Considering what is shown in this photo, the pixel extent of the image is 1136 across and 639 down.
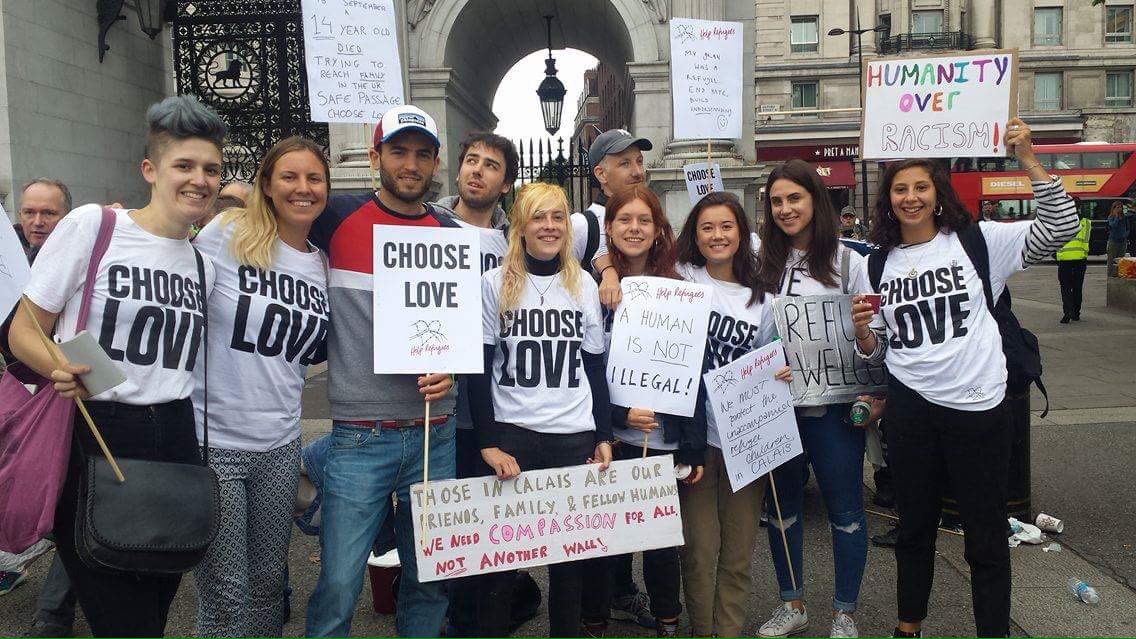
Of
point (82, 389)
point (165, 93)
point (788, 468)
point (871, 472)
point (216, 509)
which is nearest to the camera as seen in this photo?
point (82, 389)

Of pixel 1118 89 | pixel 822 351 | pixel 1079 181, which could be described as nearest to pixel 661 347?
pixel 822 351

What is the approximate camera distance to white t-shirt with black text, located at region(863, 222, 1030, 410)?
10.1 ft

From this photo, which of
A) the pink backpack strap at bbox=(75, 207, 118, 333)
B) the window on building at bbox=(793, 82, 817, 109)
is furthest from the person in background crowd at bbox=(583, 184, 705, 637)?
the window on building at bbox=(793, 82, 817, 109)

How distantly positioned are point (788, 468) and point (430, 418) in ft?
5.13

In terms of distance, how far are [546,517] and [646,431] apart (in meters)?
0.52

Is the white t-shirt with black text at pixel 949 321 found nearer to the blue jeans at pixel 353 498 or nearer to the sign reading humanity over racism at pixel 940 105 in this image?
the sign reading humanity over racism at pixel 940 105

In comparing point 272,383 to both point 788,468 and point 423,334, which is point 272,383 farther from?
point 788,468

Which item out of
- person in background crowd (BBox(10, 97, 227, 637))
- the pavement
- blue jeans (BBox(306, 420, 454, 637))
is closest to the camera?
person in background crowd (BBox(10, 97, 227, 637))

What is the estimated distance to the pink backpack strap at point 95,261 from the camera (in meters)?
2.32

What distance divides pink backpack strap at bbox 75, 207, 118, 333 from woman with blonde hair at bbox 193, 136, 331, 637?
1.12ft

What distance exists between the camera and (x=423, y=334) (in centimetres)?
284

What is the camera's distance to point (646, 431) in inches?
127

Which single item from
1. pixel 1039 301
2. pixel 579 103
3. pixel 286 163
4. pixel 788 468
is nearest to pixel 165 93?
pixel 286 163

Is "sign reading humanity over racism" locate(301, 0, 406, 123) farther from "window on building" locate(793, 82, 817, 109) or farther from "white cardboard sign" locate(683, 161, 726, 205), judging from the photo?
"window on building" locate(793, 82, 817, 109)
